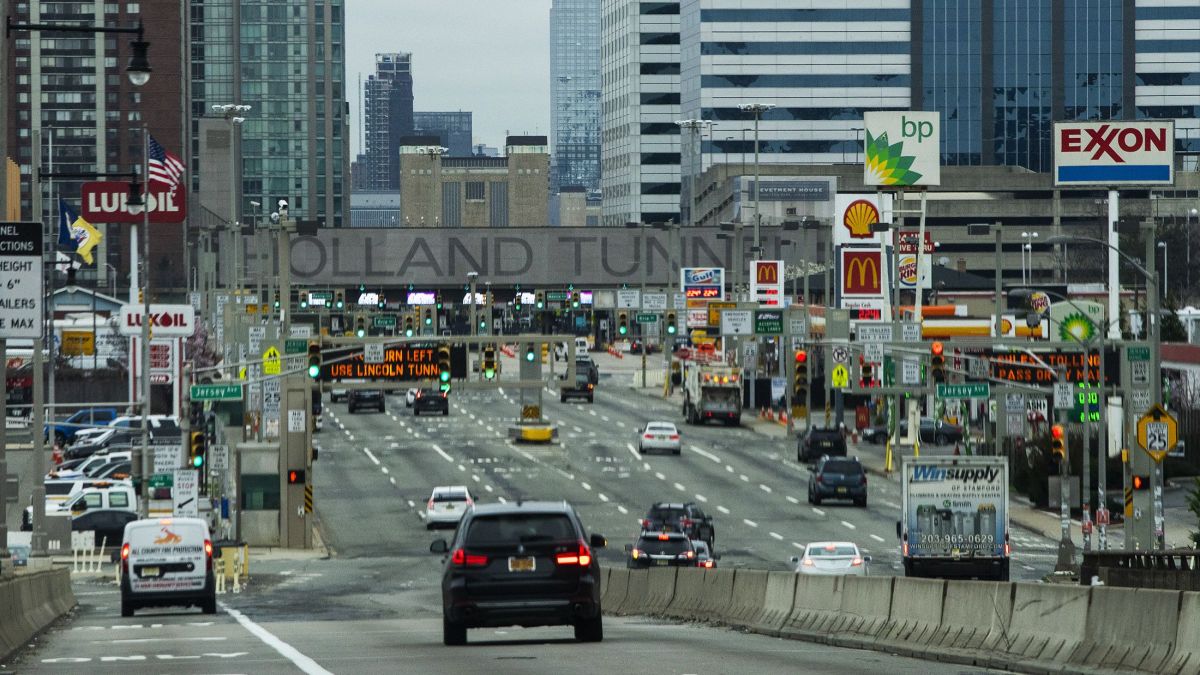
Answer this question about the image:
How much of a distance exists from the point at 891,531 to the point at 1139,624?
46235 millimetres

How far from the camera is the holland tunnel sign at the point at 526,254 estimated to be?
15062 cm

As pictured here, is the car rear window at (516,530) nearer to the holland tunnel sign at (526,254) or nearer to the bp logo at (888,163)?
the bp logo at (888,163)

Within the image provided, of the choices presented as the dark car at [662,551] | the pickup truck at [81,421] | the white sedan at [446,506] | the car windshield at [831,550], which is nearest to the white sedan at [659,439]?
the white sedan at [446,506]

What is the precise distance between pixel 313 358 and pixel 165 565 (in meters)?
19.0

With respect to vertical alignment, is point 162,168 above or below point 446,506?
above

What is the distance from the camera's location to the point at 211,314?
111m

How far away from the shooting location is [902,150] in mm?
81875

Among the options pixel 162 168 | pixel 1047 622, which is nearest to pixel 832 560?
pixel 1047 622

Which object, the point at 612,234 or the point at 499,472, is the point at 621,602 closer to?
the point at 499,472

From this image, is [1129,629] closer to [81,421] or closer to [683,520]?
[683,520]

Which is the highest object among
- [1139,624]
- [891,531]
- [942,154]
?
[942,154]

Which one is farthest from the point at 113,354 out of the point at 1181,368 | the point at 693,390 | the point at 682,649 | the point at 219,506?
the point at 682,649

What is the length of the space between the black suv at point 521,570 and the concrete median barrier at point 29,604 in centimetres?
528

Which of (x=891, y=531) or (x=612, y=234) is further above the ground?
(x=612, y=234)
